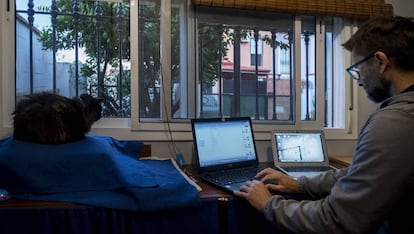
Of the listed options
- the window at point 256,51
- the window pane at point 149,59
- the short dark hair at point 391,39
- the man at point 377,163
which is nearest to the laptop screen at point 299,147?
the window at point 256,51

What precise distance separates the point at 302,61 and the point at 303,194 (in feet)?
3.66

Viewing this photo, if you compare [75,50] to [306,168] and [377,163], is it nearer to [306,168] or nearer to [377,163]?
[306,168]

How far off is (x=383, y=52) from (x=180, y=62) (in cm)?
117

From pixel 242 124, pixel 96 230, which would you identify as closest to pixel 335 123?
pixel 242 124

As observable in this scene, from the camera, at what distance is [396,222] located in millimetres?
1096

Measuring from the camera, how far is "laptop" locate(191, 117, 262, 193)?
1763mm

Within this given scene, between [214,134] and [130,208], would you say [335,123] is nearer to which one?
[214,134]

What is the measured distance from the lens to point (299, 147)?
2.05 m

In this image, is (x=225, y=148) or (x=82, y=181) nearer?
(x=82, y=181)

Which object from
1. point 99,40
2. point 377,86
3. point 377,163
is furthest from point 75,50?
point 377,163

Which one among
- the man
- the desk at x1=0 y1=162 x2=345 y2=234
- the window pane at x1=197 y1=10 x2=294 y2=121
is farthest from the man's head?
the window pane at x1=197 y1=10 x2=294 y2=121

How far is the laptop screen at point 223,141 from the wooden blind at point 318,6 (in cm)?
60

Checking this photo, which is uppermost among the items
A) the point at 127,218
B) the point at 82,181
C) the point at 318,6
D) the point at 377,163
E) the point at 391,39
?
the point at 318,6

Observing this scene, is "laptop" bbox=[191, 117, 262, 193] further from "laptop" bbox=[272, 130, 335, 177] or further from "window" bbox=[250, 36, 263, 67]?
"window" bbox=[250, 36, 263, 67]
